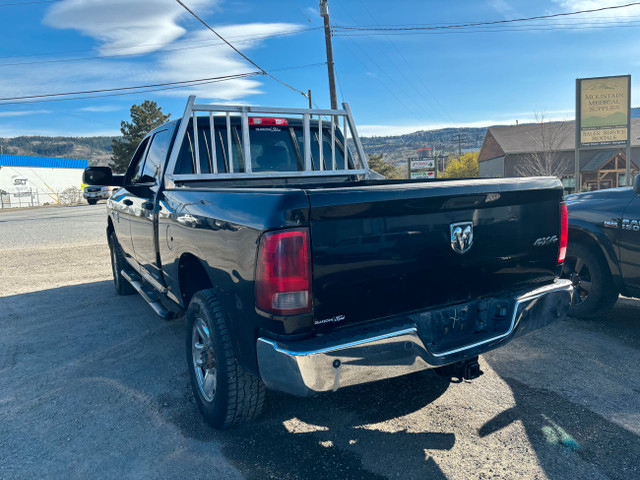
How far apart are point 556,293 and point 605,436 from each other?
0.85 meters

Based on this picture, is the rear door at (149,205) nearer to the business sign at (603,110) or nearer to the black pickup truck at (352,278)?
the black pickup truck at (352,278)

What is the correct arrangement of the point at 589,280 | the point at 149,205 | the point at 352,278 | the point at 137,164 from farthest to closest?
the point at 137,164
the point at 589,280
the point at 149,205
the point at 352,278

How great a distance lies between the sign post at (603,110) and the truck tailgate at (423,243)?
2067 centimetres

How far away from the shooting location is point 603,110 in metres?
21.4

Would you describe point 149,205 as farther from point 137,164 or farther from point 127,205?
point 137,164

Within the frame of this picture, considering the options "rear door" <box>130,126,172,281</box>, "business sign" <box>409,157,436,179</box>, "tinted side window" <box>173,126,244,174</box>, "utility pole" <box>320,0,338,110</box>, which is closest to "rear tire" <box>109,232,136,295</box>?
"rear door" <box>130,126,172,281</box>

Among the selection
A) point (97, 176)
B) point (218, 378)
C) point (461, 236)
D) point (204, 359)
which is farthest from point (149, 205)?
point (461, 236)

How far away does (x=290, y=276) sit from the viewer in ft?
7.30

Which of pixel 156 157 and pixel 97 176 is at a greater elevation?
pixel 156 157

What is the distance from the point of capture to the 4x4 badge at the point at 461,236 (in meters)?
2.61

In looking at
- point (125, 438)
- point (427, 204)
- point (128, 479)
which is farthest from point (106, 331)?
point (427, 204)

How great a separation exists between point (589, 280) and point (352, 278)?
3555mm

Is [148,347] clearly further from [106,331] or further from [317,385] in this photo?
[317,385]

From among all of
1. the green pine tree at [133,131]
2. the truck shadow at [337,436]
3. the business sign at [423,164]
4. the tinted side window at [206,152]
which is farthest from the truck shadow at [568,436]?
the green pine tree at [133,131]
